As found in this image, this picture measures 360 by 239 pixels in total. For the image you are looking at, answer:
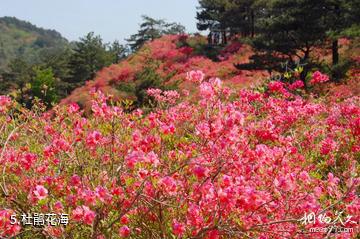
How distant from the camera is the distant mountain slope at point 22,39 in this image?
140 meters

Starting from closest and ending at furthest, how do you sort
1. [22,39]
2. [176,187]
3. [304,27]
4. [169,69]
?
[176,187] < [304,27] < [169,69] < [22,39]

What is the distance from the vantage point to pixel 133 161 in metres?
2.66

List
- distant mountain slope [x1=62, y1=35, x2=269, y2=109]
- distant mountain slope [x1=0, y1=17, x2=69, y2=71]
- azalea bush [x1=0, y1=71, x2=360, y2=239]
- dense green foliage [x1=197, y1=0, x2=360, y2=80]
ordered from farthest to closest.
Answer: distant mountain slope [x1=0, y1=17, x2=69, y2=71] < distant mountain slope [x1=62, y1=35, x2=269, y2=109] < dense green foliage [x1=197, y1=0, x2=360, y2=80] < azalea bush [x1=0, y1=71, x2=360, y2=239]

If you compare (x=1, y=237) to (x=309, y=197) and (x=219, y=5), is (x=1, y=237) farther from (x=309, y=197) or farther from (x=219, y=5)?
(x=219, y=5)

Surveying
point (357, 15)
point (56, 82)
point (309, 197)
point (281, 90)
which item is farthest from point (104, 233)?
point (56, 82)

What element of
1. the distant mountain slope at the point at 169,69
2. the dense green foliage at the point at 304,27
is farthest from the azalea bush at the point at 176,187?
the distant mountain slope at the point at 169,69

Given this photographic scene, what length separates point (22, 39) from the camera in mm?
165500

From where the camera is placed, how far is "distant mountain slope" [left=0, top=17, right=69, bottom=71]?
140 metres

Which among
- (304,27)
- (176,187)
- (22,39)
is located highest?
(22,39)

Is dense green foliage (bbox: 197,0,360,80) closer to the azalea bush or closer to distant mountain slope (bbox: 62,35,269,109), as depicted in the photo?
distant mountain slope (bbox: 62,35,269,109)

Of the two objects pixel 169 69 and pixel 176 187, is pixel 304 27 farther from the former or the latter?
pixel 176 187

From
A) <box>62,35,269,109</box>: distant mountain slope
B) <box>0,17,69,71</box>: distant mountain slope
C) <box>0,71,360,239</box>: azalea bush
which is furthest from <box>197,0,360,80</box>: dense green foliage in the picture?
<box>0,17,69,71</box>: distant mountain slope

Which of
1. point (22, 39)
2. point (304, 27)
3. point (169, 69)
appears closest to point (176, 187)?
point (304, 27)

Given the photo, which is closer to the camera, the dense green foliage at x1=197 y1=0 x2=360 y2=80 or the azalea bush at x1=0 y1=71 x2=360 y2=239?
the azalea bush at x1=0 y1=71 x2=360 y2=239
